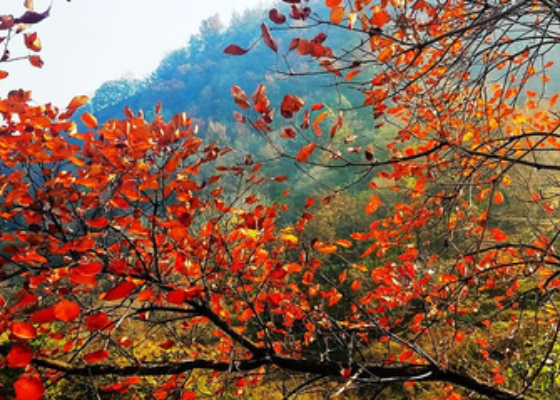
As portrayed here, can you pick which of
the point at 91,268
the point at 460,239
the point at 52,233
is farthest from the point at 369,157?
the point at 460,239

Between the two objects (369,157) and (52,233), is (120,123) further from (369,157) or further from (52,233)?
(369,157)

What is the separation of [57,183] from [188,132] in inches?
28.5

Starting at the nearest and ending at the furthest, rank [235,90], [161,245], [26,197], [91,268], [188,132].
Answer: [91,268] → [235,90] → [26,197] → [188,132] → [161,245]

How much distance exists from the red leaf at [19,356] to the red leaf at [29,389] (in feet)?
0.19

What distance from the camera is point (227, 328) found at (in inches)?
85.5

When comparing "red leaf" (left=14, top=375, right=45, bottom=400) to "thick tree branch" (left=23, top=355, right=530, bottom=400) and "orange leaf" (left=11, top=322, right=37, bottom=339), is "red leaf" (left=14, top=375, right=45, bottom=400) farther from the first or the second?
"thick tree branch" (left=23, top=355, right=530, bottom=400)

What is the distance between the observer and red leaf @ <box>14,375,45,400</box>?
1.36 m

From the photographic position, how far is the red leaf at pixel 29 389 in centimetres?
136

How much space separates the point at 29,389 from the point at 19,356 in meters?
0.12

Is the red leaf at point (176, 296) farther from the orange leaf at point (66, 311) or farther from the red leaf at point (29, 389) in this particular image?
the red leaf at point (29, 389)

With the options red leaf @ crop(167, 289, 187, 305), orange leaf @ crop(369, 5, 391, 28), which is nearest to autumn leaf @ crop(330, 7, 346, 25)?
orange leaf @ crop(369, 5, 391, 28)

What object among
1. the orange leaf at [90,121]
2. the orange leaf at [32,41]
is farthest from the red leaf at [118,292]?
the orange leaf at [32,41]

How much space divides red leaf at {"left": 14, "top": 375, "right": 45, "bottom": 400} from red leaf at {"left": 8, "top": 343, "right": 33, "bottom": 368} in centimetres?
6

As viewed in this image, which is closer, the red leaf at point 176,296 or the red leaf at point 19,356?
the red leaf at point 19,356
